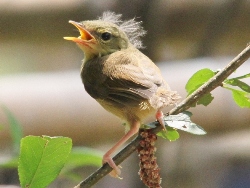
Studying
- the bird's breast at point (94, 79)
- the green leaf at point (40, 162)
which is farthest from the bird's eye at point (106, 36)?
the green leaf at point (40, 162)

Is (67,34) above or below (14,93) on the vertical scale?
above

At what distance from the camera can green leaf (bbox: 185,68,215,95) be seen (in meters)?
0.90

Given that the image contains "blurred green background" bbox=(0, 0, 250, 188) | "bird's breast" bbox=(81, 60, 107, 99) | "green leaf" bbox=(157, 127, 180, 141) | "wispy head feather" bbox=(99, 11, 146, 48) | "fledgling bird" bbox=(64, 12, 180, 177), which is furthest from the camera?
"blurred green background" bbox=(0, 0, 250, 188)

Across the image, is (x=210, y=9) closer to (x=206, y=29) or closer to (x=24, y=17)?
(x=206, y=29)

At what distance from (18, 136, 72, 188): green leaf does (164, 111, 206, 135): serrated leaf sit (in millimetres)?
198

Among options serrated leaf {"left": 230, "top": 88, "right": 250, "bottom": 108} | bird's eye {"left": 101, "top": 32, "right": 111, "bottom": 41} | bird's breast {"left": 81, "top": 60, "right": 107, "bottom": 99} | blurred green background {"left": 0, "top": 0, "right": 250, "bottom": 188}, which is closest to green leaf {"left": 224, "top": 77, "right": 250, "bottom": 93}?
serrated leaf {"left": 230, "top": 88, "right": 250, "bottom": 108}

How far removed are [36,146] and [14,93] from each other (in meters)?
2.63

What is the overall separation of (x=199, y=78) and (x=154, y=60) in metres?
2.65

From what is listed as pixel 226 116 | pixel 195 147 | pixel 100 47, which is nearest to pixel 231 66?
pixel 100 47

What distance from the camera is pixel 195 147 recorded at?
11.8ft

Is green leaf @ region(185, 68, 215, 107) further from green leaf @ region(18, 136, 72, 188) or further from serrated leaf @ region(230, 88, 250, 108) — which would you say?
green leaf @ region(18, 136, 72, 188)

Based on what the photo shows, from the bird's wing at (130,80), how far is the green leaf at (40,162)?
355 millimetres

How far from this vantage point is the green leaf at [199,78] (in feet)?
2.96

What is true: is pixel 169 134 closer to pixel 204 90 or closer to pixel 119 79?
pixel 204 90
